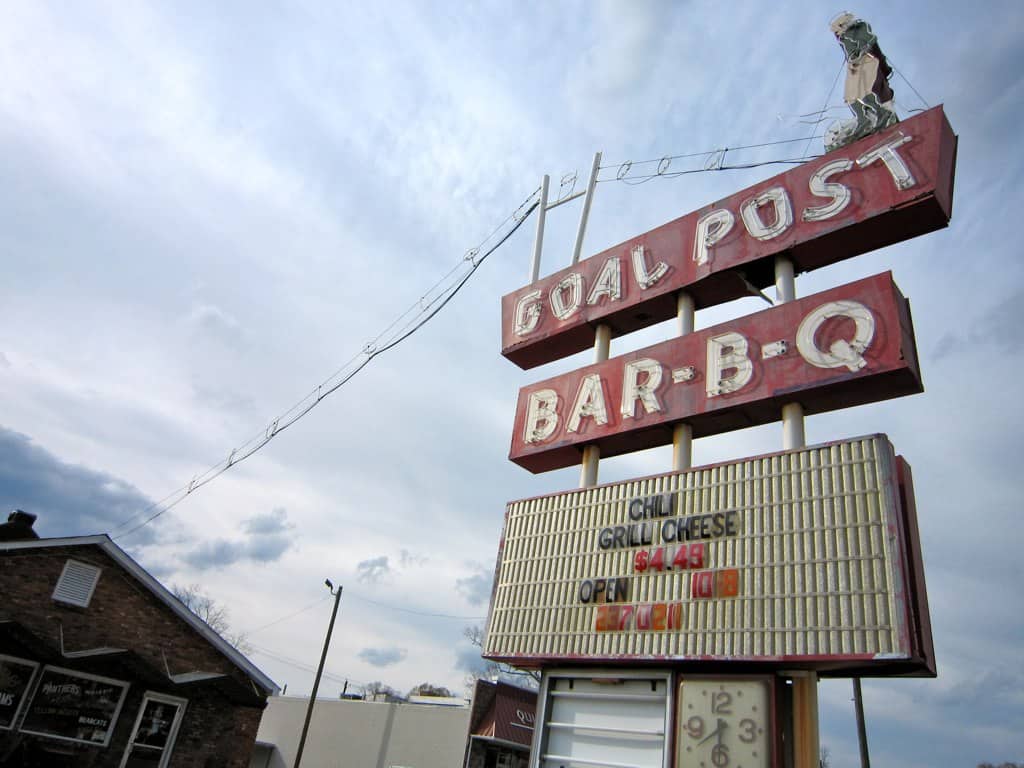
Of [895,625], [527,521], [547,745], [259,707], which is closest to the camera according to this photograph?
[895,625]

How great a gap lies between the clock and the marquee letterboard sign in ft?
1.39

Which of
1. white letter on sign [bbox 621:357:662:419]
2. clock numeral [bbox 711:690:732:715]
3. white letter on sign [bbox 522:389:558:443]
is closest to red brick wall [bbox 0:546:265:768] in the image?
white letter on sign [bbox 522:389:558:443]

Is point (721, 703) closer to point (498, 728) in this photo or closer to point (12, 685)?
point (12, 685)

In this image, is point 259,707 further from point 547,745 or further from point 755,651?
point 755,651

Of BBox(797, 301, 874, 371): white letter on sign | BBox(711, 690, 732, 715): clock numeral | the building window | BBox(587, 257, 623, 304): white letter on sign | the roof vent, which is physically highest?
BBox(587, 257, 623, 304): white letter on sign

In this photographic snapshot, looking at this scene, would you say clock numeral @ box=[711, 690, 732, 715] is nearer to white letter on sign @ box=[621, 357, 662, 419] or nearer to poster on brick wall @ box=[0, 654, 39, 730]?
white letter on sign @ box=[621, 357, 662, 419]

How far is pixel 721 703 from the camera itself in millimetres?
9500

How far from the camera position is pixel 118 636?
666 inches

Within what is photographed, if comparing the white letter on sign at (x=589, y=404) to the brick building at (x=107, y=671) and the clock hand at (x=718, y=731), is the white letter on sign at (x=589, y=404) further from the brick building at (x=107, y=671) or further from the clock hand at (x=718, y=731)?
the brick building at (x=107, y=671)

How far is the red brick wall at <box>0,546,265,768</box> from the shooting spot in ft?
51.5

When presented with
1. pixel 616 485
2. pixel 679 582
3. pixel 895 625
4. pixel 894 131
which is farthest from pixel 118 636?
pixel 894 131

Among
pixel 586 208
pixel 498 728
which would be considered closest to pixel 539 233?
pixel 586 208

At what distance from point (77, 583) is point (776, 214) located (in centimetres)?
1674

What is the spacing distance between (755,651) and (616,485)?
3829mm
